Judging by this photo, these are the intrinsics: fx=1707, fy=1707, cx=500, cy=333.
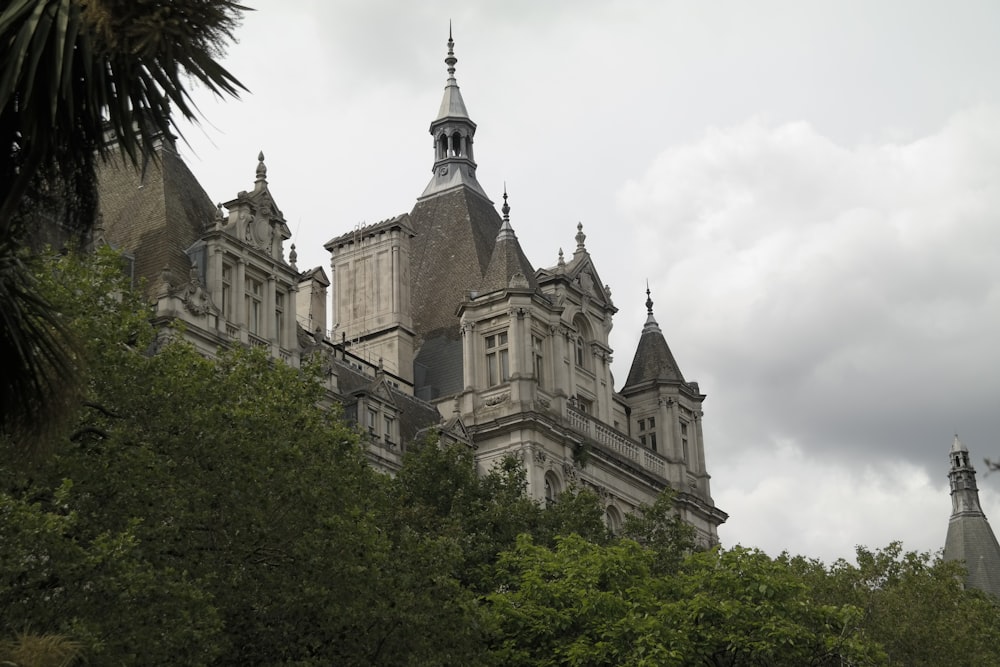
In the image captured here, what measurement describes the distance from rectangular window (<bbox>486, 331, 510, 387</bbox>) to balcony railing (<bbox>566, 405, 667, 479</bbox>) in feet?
8.76

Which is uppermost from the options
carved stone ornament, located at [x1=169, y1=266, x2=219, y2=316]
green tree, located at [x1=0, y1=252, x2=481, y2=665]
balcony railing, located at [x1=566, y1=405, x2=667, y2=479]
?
balcony railing, located at [x1=566, y1=405, x2=667, y2=479]

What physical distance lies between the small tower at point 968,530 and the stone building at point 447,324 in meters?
48.1

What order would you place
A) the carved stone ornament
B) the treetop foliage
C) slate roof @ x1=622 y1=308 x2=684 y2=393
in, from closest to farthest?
the treetop foliage < the carved stone ornament < slate roof @ x1=622 y1=308 x2=684 y2=393

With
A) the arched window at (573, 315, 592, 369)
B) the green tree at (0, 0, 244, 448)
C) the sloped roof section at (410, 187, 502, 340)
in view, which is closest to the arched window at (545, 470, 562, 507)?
the arched window at (573, 315, 592, 369)

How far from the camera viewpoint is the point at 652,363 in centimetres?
6925

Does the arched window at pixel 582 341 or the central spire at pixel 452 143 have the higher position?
the central spire at pixel 452 143

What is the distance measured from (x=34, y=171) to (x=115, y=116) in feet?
2.66

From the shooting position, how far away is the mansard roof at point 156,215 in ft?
164

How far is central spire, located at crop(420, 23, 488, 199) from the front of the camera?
73062 millimetres

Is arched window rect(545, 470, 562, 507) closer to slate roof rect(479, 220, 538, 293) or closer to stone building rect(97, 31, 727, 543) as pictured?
stone building rect(97, 31, 727, 543)

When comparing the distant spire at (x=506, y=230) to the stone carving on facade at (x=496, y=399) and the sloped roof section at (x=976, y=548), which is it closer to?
the stone carving on facade at (x=496, y=399)

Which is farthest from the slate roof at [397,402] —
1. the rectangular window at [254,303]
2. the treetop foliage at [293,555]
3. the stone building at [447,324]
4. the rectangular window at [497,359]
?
the treetop foliage at [293,555]

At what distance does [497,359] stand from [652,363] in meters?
10.6

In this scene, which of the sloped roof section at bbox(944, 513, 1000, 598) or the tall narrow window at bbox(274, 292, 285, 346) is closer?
the tall narrow window at bbox(274, 292, 285, 346)
